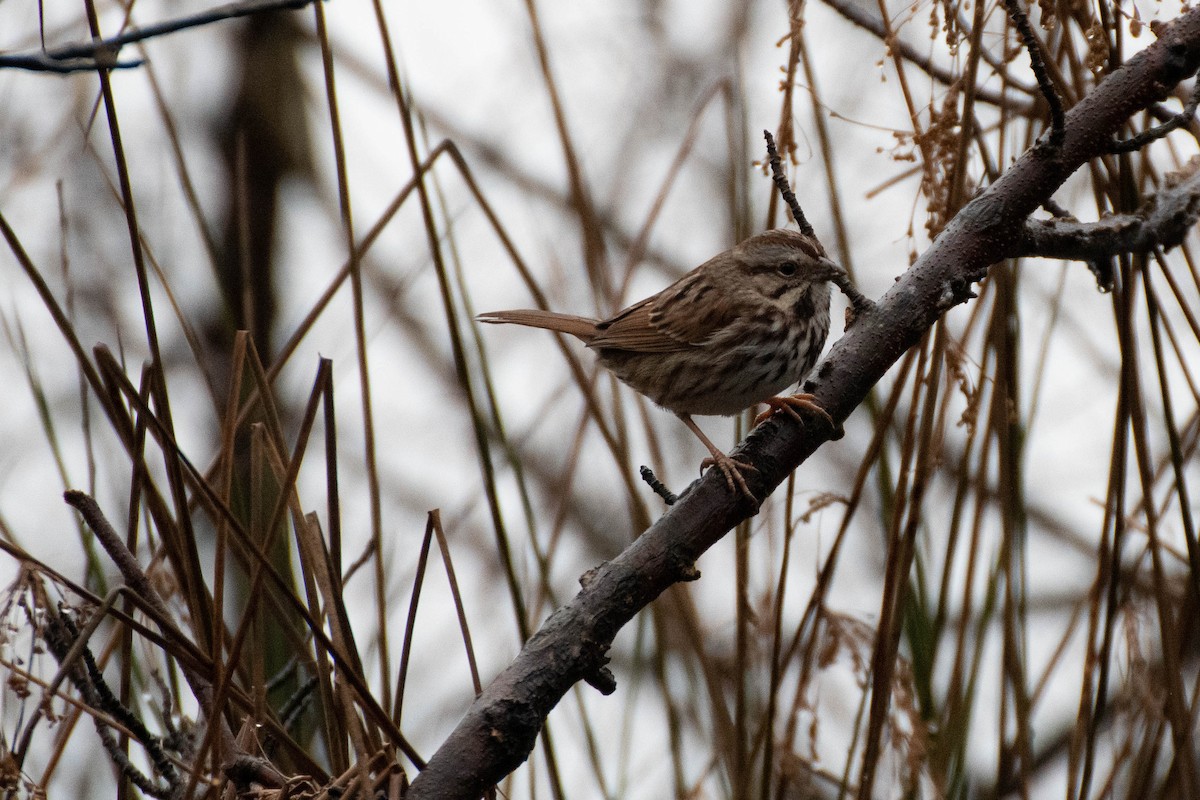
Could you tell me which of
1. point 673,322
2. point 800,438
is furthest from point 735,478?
point 673,322

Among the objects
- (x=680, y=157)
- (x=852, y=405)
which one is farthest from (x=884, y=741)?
(x=680, y=157)

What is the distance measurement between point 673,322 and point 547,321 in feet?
1.41

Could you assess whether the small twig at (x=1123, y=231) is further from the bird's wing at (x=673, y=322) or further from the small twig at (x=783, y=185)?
the bird's wing at (x=673, y=322)

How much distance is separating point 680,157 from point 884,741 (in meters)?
1.70

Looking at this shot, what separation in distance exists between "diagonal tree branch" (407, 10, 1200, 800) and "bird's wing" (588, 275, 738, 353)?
1.89 m

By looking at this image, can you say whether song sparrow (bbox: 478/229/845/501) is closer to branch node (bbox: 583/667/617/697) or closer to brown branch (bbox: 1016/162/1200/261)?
brown branch (bbox: 1016/162/1200/261)

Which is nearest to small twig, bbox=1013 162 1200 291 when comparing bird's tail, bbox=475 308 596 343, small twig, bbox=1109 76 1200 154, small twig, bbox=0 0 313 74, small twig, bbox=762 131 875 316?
small twig, bbox=1109 76 1200 154

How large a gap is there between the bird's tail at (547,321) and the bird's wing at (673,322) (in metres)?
0.06

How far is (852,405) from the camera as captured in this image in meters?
2.13

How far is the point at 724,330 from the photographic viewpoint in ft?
13.2

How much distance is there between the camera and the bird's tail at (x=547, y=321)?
429 centimetres

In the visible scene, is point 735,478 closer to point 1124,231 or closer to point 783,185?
point 783,185

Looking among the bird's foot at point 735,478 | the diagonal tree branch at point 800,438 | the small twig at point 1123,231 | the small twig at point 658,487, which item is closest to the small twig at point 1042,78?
the diagonal tree branch at point 800,438

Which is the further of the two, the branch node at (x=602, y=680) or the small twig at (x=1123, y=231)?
the small twig at (x=1123, y=231)
